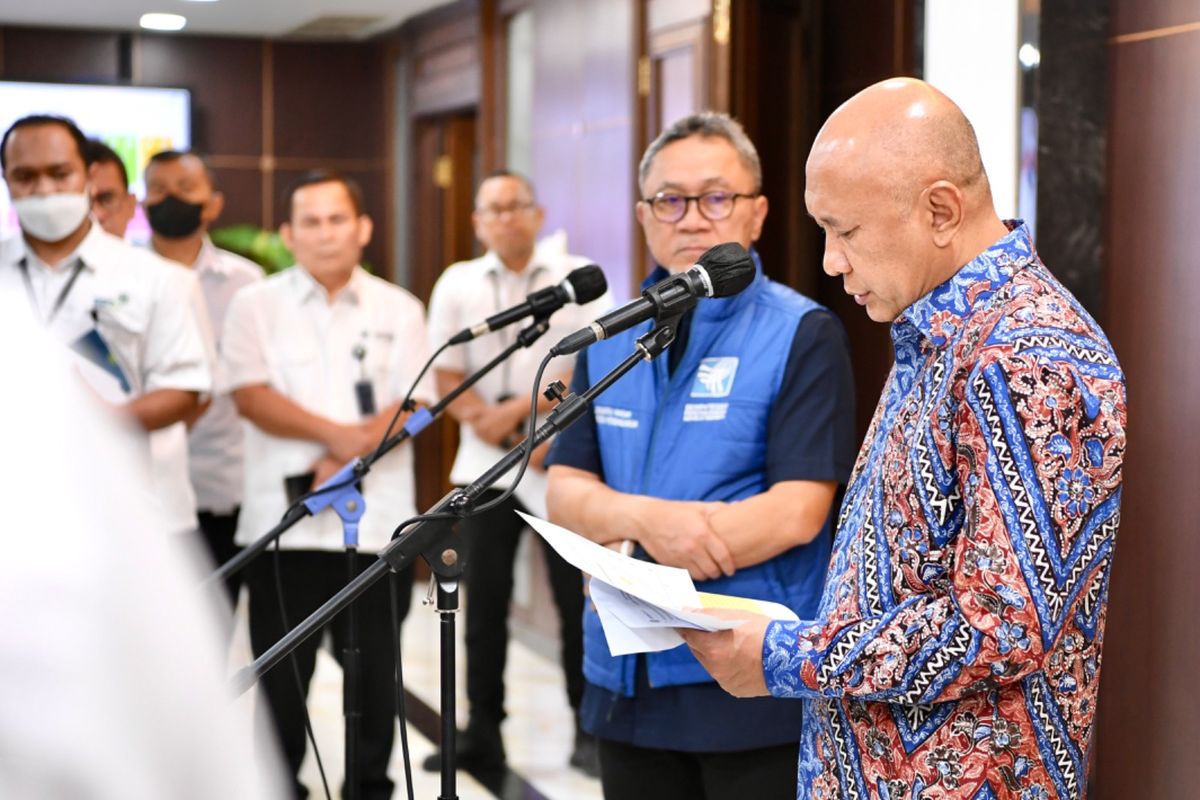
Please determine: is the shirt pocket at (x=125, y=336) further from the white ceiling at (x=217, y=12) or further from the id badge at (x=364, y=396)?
the white ceiling at (x=217, y=12)

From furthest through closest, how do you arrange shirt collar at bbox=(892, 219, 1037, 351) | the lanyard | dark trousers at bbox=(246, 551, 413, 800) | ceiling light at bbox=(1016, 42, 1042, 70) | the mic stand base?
dark trousers at bbox=(246, 551, 413, 800)
the lanyard
ceiling light at bbox=(1016, 42, 1042, 70)
the mic stand base
shirt collar at bbox=(892, 219, 1037, 351)

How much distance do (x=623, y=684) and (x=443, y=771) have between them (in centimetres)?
52

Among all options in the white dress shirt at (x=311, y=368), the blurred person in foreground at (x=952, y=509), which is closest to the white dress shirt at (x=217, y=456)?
the white dress shirt at (x=311, y=368)

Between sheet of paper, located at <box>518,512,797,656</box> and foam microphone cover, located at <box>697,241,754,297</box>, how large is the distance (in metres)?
0.37

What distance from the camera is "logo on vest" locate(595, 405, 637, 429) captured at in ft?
7.31

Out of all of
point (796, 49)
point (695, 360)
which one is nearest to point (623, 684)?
point (695, 360)

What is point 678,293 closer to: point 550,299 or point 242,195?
point 550,299

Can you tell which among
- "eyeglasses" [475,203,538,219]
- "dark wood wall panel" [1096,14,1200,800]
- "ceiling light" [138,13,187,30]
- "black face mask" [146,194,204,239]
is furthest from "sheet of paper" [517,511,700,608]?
"ceiling light" [138,13,187,30]

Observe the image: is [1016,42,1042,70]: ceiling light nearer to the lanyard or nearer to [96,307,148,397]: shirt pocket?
[96,307,148,397]: shirt pocket

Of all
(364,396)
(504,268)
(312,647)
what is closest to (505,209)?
(504,268)

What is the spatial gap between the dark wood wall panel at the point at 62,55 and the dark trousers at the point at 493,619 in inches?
190

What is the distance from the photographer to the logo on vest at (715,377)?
2154 mm

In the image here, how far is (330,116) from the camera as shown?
8461 millimetres

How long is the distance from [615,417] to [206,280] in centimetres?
297
